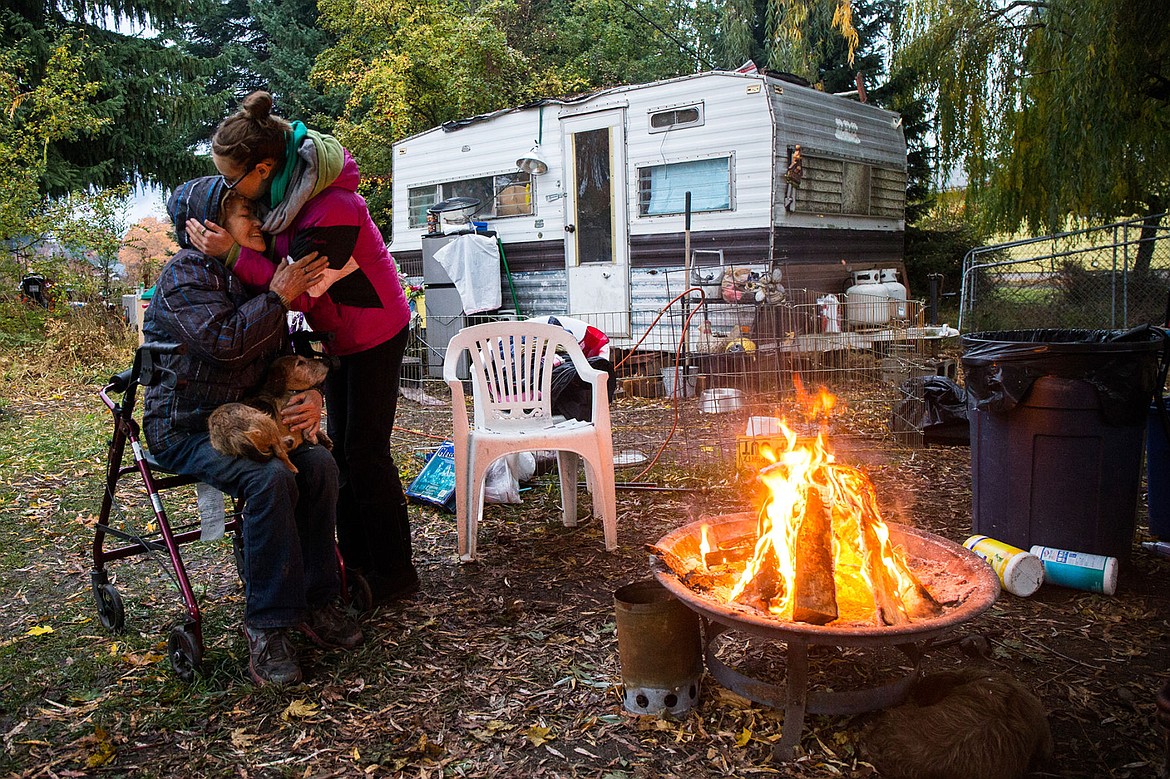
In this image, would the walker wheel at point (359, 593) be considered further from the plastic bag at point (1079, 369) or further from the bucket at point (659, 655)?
the plastic bag at point (1079, 369)

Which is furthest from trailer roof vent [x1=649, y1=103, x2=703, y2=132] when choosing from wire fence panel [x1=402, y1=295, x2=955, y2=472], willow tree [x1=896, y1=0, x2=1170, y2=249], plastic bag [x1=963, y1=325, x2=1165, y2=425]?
plastic bag [x1=963, y1=325, x2=1165, y2=425]

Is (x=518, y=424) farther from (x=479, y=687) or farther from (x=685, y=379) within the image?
(x=479, y=687)

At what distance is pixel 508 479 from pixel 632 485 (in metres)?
0.74

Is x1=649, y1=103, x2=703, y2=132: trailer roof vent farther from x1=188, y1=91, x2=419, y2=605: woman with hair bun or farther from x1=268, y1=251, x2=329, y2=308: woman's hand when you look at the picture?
x1=268, y1=251, x2=329, y2=308: woman's hand

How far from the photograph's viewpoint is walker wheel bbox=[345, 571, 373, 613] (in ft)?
10.5

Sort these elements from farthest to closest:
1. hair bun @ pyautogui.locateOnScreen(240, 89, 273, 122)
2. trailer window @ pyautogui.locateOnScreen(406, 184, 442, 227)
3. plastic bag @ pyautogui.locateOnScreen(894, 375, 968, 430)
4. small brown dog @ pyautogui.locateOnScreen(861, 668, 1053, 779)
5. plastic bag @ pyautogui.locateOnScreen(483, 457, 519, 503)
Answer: trailer window @ pyautogui.locateOnScreen(406, 184, 442, 227), plastic bag @ pyautogui.locateOnScreen(894, 375, 968, 430), plastic bag @ pyautogui.locateOnScreen(483, 457, 519, 503), hair bun @ pyautogui.locateOnScreen(240, 89, 273, 122), small brown dog @ pyautogui.locateOnScreen(861, 668, 1053, 779)

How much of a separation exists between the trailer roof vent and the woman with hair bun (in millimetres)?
6063

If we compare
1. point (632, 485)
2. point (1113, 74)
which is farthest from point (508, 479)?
point (1113, 74)

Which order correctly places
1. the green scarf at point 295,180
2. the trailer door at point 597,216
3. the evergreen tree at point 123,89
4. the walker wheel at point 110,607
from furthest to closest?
the evergreen tree at point 123,89
the trailer door at point 597,216
the walker wheel at point 110,607
the green scarf at point 295,180

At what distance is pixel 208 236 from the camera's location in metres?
2.60

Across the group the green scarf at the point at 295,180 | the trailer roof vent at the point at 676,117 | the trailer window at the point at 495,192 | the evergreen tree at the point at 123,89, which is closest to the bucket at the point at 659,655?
the green scarf at the point at 295,180

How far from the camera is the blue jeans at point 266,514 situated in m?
2.55

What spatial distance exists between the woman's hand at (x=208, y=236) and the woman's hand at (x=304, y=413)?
0.54 metres

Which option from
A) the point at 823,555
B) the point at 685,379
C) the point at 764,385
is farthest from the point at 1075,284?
the point at 823,555
